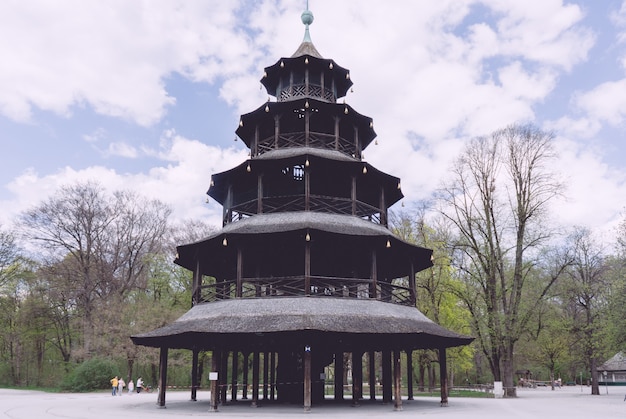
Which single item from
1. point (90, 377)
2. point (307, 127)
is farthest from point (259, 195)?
point (90, 377)

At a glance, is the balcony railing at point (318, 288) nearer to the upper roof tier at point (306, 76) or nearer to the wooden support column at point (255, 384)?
the wooden support column at point (255, 384)

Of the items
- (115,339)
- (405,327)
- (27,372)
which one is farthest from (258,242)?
(27,372)

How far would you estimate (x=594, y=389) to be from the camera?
43.5 meters

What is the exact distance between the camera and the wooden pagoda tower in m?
23.5

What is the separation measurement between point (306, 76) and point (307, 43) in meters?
3.36

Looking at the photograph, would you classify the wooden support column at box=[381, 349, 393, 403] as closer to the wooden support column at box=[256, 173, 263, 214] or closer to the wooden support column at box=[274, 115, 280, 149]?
the wooden support column at box=[256, 173, 263, 214]

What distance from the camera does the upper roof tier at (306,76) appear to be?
33.3m

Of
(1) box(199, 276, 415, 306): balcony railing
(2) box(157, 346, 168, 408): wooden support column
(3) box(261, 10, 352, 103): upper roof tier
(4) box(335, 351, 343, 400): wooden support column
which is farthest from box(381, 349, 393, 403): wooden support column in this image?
(3) box(261, 10, 352, 103): upper roof tier

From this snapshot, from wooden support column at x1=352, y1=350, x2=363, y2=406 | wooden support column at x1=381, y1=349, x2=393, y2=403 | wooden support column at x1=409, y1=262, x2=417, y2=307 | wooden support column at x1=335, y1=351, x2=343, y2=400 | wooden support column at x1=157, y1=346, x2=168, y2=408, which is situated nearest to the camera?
wooden support column at x1=157, y1=346, x2=168, y2=408

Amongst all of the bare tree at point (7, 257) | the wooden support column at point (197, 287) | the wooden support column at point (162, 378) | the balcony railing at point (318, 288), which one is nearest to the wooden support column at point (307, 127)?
the balcony railing at point (318, 288)

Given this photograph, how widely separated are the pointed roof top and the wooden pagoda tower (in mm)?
147

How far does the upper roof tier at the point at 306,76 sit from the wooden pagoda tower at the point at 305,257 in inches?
2.8

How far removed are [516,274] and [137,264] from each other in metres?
38.2

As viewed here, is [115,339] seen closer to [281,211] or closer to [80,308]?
[80,308]
